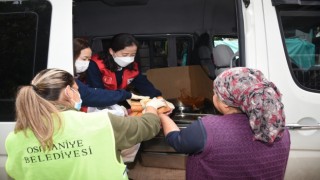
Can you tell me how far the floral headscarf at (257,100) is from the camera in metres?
1.37

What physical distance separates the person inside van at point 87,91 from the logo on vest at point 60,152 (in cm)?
79

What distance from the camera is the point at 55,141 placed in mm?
1396

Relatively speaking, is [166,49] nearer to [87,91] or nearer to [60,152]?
[87,91]

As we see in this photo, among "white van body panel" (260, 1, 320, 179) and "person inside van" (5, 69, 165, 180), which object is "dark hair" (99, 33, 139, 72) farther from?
"person inside van" (5, 69, 165, 180)

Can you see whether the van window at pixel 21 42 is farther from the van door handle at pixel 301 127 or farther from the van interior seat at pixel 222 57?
the van interior seat at pixel 222 57

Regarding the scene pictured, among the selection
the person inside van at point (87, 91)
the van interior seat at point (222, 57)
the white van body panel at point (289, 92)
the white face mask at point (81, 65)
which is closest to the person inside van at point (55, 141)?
the person inside van at point (87, 91)

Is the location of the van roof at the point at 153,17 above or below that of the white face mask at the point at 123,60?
above

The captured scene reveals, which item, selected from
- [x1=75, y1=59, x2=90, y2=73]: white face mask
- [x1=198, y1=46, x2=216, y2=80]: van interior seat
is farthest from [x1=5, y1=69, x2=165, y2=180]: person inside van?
[x1=198, y1=46, x2=216, y2=80]: van interior seat

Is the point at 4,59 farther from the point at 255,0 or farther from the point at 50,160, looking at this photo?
the point at 255,0

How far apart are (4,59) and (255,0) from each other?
1.58 m

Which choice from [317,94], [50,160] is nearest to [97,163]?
[50,160]

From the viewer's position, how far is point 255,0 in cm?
214

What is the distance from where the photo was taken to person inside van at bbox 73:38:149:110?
7.26 ft

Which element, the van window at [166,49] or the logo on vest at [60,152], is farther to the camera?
the van window at [166,49]
